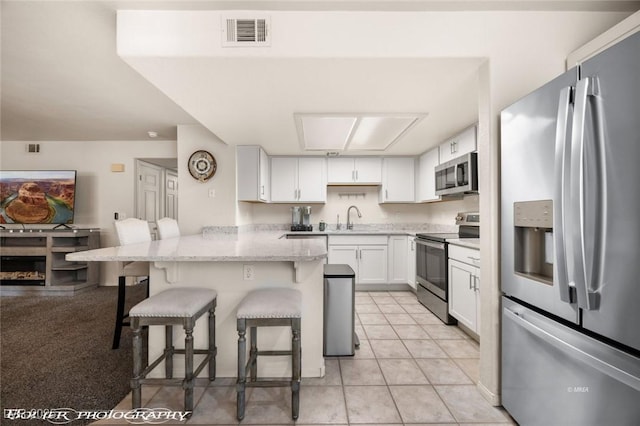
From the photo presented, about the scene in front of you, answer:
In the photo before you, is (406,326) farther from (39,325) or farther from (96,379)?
(39,325)

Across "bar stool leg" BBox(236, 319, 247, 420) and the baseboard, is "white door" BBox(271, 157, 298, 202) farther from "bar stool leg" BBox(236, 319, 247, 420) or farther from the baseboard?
the baseboard

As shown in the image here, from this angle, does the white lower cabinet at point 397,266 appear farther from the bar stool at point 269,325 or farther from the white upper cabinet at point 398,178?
the bar stool at point 269,325

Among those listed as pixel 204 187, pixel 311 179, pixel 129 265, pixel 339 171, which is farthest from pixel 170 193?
pixel 129 265

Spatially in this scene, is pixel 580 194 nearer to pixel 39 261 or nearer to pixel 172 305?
pixel 172 305

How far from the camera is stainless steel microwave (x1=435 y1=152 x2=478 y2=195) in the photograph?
9.02 feet

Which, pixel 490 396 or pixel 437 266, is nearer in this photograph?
pixel 490 396

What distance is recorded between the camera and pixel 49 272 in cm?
407

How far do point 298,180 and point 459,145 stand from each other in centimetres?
233

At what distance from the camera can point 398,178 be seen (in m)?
4.53

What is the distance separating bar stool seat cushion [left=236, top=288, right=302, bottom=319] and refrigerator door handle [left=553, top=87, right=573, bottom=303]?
48.7 inches

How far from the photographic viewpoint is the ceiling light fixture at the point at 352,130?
108 inches

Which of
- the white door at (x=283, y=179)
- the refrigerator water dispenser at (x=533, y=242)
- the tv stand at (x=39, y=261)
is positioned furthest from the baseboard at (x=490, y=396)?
the tv stand at (x=39, y=261)

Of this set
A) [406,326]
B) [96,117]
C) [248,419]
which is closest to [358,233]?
[406,326]

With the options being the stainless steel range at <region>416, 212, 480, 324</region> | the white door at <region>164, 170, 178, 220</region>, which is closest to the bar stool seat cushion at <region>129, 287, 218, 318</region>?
the stainless steel range at <region>416, 212, 480, 324</region>
